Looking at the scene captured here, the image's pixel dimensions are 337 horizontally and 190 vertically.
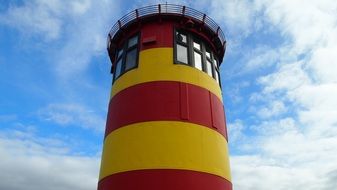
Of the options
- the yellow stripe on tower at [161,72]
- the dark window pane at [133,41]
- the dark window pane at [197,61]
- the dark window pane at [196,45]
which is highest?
the dark window pane at [133,41]

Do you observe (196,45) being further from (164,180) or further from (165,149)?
(164,180)

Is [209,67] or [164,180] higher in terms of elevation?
[209,67]

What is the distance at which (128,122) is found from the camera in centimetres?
1320

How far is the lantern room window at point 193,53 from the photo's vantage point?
14492mm

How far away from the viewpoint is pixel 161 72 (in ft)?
45.6

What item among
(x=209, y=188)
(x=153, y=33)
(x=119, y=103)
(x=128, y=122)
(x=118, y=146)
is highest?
(x=153, y=33)

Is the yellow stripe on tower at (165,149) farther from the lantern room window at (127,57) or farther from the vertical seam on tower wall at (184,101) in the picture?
the lantern room window at (127,57)

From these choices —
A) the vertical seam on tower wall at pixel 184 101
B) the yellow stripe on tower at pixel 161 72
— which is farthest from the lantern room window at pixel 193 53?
the vertical seam on tower wall at pixel 184 101

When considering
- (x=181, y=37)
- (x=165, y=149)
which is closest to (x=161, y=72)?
(x=181, y=37)

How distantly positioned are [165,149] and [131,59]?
17.0 ft

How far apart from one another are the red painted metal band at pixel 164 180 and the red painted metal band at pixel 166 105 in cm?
214

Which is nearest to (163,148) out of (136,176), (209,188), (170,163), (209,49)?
(170,163)

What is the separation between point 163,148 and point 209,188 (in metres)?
2.28

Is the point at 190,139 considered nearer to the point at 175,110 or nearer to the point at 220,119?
the point at 175,110
